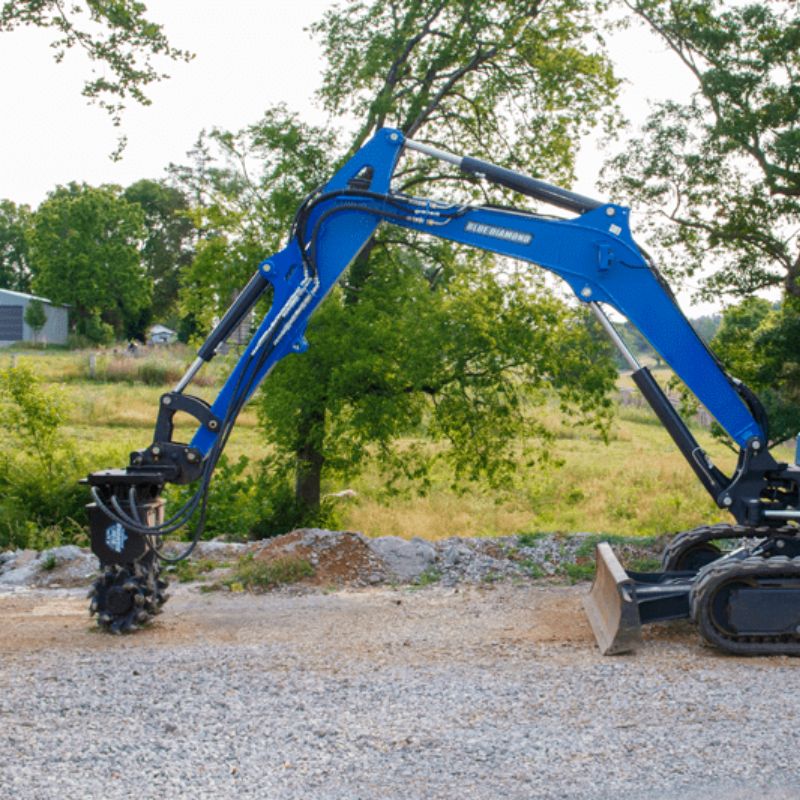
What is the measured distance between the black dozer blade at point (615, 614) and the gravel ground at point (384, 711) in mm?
132

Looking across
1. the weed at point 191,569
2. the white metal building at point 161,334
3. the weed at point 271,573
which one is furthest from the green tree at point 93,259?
the weed at point 271,573

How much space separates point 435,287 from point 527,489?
5.45m

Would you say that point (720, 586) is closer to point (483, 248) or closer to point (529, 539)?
point (483, 248)

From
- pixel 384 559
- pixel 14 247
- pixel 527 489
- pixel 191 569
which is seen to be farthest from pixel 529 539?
pixel 14 247

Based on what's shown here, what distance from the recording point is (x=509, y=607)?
9359 millimetres

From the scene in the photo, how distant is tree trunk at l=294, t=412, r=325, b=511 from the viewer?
16.4 metres

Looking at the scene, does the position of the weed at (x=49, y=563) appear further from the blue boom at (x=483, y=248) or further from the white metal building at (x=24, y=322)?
the white metal building at (x=24, y=322)

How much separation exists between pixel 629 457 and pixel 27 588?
723 inches

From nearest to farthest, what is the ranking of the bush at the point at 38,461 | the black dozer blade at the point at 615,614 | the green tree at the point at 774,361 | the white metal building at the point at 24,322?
the black dozer blade at the point at 615,614, the bush at the point at 38,461, the green tree at the point at 774,361, the white metal building at the point at 24,322

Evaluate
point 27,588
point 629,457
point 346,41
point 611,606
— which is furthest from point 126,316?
point 611,606

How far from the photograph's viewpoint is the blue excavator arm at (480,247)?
26.0 feet

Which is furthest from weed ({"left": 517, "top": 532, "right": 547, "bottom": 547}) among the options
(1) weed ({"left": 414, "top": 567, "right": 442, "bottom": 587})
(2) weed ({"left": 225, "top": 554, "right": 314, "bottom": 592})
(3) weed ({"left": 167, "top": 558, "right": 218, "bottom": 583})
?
(3) weed ({"left": 167, "top": 558, "right": 218, "bottom": 583})

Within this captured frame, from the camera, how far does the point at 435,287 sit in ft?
56.7

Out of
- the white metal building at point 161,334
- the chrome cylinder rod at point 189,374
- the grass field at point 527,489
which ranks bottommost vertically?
the grass field at point 527,489
